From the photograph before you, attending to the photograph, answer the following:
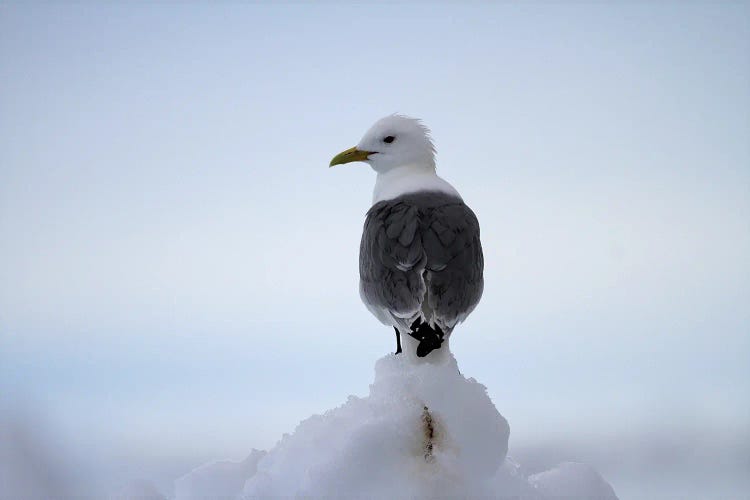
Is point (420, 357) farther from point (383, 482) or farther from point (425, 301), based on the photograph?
point (383, 482)

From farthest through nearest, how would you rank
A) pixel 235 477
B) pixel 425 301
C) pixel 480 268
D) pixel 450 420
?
1. pixel 480 268
2. pixel 425 301
3. pixel 235 477
4. pixel 450 420

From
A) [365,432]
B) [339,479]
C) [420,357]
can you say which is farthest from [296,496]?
[420,357]

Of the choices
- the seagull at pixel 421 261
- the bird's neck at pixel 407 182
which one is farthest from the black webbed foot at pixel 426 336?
the bird's neck at pixel 407 182

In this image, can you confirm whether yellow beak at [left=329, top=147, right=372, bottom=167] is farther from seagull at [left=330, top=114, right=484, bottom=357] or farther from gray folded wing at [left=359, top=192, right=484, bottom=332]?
gray folded wing at [left=359, top=192, right=484, bottom=332]

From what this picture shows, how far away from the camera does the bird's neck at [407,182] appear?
611 centimetres

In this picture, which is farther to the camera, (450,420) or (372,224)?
(372,224)

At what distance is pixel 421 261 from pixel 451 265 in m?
0.22

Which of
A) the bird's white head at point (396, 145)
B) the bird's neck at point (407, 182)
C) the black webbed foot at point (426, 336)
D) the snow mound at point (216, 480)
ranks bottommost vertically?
the snow mound at point (216, 480)

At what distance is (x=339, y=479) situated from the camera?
4035 mm

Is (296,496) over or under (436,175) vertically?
under

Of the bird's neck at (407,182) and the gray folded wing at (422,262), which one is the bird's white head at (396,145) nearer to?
the bird's neck at (407,182)

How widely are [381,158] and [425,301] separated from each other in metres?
2.28

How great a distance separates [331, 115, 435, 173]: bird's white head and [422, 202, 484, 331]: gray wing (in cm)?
131

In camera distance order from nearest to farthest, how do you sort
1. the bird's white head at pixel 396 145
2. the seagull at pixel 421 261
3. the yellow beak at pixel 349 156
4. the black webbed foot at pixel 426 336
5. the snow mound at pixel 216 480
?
the snow mound at pixel 216 480
the black webbed foot at pixel 426 336
the seagull at pixel 421 261
the bird's white head at pixel 396 145
the yellow beak at pixel 349 156
